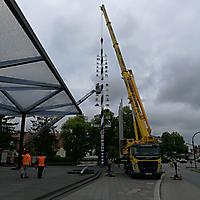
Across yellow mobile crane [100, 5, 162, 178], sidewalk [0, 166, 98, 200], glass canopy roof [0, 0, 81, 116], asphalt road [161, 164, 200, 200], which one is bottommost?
asphalt road [161, 164, 200, 200]

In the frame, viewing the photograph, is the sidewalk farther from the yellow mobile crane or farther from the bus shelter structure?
the yellow mobile crane

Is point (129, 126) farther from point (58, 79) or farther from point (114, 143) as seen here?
point (58, 79)

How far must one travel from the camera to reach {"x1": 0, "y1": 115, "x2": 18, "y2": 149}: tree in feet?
141

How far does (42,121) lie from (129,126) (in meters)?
18.2

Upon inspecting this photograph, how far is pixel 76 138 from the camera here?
55.9m

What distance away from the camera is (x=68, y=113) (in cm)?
2819

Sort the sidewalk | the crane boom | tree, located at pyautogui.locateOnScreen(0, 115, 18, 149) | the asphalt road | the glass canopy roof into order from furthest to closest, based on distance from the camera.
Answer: tree, located at pyautogui.locateOnScreen(0, 115, 18, 149)
the crane boom
the glass canopy roof
the asphalt road
the sidewalk

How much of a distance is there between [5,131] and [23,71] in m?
32.1

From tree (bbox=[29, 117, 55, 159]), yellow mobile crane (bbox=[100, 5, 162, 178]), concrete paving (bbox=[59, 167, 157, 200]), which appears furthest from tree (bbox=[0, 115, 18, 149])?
concrete paving (bbox=[59, 167, 157, 200])

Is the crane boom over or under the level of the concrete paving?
over

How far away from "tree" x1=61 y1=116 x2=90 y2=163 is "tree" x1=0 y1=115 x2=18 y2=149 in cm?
1158

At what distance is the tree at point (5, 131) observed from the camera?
43.0 metres

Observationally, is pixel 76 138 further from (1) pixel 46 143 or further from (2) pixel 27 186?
(2) pixel 27 186

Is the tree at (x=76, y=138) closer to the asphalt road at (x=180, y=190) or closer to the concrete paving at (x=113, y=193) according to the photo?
the asphalt road at (x=180, y=190)
